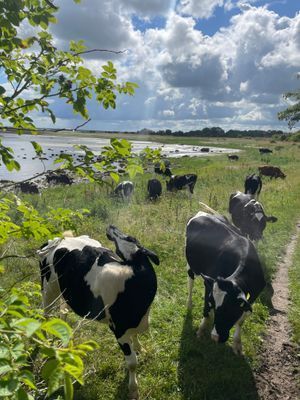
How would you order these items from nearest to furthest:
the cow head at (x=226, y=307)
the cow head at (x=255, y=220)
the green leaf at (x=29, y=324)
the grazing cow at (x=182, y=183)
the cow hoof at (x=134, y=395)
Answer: the green leaf at (x=29, y=324) < the cow hoof at (x=134, y=395) < the cow head at (x=226, y=307) < the cow head at (x=255, y=220) < the grazing cow at (x=182, y=183)

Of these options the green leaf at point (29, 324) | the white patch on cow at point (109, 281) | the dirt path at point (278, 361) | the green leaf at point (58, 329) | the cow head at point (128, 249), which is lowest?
the dirt path at point (278, 361)

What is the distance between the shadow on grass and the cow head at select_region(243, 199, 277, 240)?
529 cm

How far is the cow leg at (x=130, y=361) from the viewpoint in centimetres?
466

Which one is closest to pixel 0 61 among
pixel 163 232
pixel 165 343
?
pixel 165 343

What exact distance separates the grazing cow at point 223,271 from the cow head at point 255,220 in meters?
3.37

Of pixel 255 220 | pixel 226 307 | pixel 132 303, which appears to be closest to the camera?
pixel 132 303

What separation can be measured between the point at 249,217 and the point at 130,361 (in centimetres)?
745

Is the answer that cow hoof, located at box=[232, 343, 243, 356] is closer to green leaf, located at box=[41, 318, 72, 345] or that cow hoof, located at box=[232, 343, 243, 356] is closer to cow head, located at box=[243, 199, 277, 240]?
green leaf, located at box=[41, 318, 72, 345]

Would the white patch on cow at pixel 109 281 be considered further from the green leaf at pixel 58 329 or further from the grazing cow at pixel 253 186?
the grazing cow at pixel 253 186

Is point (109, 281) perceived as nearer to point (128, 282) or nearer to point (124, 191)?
point (128, 282)

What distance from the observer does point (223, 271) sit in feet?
20.5

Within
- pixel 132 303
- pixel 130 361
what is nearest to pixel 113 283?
pixel 132 303

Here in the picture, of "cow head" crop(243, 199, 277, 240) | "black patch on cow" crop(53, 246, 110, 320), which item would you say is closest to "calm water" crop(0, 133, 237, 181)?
"black patch on cow" crop(53, 246, 110, 320)

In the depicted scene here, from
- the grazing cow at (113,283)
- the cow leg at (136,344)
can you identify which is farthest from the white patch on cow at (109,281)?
the cow leg at (136,344)
